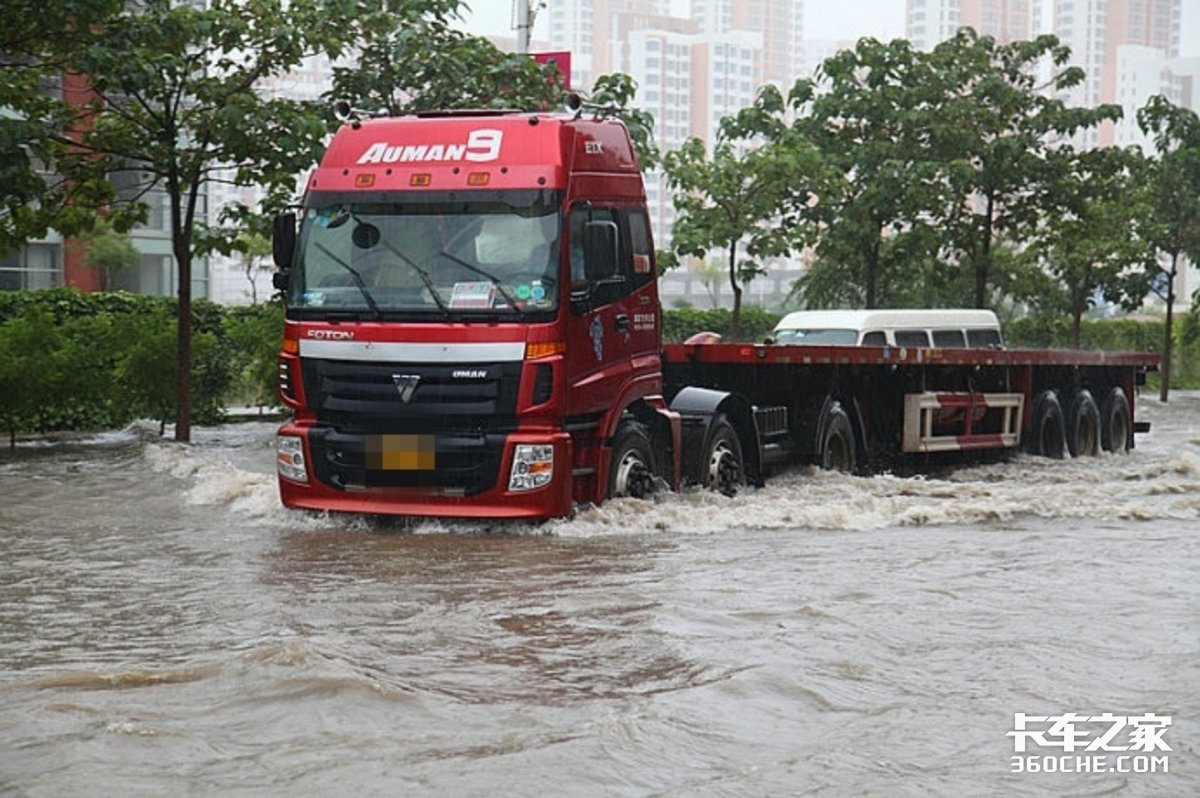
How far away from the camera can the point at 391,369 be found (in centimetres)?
1184

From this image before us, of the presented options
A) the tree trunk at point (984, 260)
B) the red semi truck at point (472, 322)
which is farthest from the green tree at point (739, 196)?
the red semi truck at point (472, 322)

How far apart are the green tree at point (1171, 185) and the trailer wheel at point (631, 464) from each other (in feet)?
92.1

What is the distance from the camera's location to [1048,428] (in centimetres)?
2069

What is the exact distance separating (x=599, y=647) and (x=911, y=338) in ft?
56.9

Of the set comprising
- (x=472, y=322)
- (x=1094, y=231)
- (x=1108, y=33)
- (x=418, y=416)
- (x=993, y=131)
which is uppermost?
(x=1108, y=33)

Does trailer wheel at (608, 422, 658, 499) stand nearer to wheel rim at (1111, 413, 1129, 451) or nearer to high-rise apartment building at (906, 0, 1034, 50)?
wheel rim at (1111, 413, 1129, 451)

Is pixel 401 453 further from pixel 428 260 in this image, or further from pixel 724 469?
pixel 724 469

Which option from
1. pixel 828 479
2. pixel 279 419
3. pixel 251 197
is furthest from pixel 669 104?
pixel 828 479

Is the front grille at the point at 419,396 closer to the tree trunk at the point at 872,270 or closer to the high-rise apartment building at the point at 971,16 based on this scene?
the tree trunk at the point at 872,270

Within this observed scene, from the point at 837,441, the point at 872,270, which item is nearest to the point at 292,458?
the point at 837,441

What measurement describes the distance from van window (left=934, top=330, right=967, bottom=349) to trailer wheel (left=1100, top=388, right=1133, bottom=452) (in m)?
3.17

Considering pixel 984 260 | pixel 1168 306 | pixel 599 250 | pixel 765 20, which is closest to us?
pixel 599 250

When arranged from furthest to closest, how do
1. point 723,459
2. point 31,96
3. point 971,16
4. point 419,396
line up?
point 971,16 < point 31,96 < point 723,459 < point 419,396

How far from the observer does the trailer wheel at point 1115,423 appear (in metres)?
22.4
